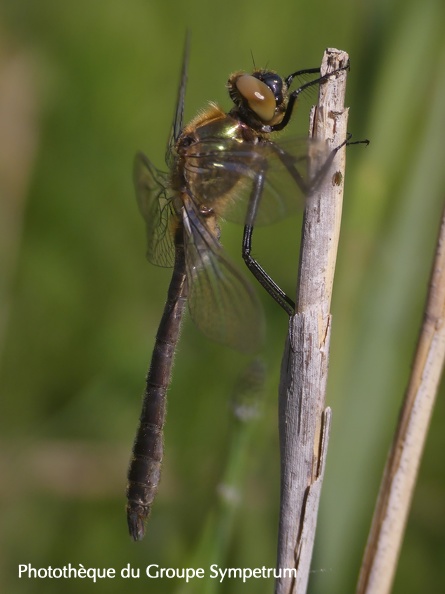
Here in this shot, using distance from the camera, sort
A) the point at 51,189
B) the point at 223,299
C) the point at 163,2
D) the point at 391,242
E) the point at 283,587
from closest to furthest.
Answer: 1. the point at 283,587
2. the point at 223,299
3. the point at 391,242
4. the point at 51,189
5. the point at 163,2

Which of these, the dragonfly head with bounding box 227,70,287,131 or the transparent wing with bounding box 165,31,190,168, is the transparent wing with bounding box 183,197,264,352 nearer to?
the transparent wing with bounding box 165,31,190,168

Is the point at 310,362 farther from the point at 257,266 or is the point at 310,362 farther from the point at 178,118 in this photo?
the point at 178,118

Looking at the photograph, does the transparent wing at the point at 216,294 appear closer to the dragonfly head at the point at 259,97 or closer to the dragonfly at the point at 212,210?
the dragonfly at the point at 212,210

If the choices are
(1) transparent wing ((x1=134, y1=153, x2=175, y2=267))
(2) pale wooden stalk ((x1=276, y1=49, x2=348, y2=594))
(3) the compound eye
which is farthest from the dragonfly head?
(2) pale wooden stalk ((x1=276, y1=49, x2=348, y2=594))

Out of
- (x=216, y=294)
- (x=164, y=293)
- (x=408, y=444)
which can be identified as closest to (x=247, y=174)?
(x=216, y=294)

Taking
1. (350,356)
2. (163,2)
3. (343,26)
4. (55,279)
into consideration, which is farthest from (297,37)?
(350,356)

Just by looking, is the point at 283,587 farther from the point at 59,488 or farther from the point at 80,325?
the point at 80,325
